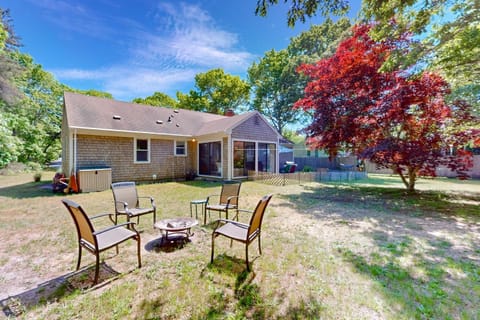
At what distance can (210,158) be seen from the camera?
44.6 ft

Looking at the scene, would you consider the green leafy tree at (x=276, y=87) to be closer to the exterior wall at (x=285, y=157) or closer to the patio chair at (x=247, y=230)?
the exterior wall at (x=285, y=157)

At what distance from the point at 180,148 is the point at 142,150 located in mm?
2420

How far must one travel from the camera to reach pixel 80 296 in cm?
251

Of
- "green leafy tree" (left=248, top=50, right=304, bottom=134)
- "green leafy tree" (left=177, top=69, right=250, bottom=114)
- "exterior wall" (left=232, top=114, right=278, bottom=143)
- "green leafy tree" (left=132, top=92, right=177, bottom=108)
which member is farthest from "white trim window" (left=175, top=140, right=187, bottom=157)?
"green leafy tree" (left=132, top=92, right=177, bottom=108)

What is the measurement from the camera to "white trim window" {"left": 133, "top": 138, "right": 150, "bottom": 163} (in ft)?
39.1

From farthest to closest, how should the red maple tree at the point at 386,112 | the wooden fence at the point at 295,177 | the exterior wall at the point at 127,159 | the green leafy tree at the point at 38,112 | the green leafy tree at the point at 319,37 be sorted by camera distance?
the green leafy tree at the point at 319,37, the green leafy tree at the point at 38,112, the wooden fence at the point at 295,177, the exterior wall at the point at 127,159, the red maple tree at the point at 386,112

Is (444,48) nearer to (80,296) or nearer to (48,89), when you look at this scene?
(80,296)

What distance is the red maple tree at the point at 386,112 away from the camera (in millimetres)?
7508

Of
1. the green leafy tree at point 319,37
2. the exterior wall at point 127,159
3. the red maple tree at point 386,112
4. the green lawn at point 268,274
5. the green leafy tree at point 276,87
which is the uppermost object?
the green leafy tree at point 319,37

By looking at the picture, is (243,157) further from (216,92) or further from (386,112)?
(216,92)

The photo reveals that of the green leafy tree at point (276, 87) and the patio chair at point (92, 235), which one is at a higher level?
the green leafy tree at point (276, 87)

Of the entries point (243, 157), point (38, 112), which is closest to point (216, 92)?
point (38, 112)

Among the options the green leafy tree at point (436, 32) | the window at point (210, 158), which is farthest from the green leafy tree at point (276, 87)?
the green leafy tree at point (436, 32)

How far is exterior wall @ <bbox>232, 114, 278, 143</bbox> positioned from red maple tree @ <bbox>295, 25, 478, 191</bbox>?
15.2 feet
